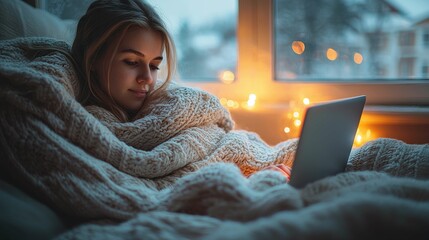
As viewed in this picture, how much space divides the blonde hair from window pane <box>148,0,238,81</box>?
1.68ft

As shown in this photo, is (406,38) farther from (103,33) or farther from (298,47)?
(103,33)

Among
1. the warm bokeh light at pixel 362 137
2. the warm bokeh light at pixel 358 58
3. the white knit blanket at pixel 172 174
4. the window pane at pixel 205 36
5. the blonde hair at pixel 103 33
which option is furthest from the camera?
the window pane at pixel 205 36

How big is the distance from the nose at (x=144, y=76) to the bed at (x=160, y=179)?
8 cm

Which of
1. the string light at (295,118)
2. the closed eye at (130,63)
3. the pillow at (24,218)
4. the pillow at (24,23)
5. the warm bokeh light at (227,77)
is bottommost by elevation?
the pillow at (24,218)

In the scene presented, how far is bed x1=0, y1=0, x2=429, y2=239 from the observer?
59 centimetres

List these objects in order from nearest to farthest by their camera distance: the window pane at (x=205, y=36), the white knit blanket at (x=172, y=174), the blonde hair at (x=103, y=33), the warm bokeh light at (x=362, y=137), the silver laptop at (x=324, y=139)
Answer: the white knit blanket at (x=172, y=174), the silver laptop at (x=324, y=139), the blonde hair at (x=103, y=33), the warm bokeh light at (x=362, y=137), the window pane at (x=205, y=36)

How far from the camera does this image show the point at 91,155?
89 centimetres

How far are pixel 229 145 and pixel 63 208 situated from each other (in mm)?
466

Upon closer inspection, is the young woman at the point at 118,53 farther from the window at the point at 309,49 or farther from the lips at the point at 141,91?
the window at the point at 309,49

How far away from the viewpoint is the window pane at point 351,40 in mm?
1412

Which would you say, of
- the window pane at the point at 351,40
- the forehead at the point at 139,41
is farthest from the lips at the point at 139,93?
the window pane at the point at 351,40

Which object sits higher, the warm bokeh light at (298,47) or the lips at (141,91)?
the warm bokeh light at (298,47)

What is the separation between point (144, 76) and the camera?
115 cm

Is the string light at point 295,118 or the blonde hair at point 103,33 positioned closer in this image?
the blonde hair at point 103,33
